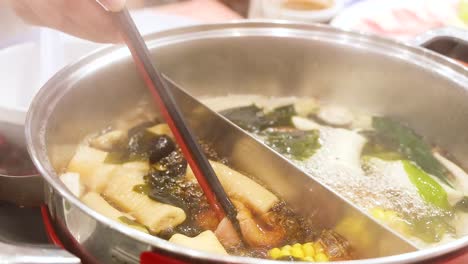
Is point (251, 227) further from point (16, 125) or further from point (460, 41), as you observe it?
point (460, 41)

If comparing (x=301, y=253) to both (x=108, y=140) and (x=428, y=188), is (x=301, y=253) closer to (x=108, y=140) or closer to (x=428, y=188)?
(x=428, y=188)

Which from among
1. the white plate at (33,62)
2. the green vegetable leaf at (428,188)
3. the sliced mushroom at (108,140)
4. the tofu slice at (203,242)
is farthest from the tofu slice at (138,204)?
the green vegetable leaf at (428,188)

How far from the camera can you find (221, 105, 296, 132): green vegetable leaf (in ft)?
6.71

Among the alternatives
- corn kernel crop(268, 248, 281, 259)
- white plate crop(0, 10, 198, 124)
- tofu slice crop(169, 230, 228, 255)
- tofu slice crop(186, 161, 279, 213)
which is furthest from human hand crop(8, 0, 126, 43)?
corn kernel crop(268, 248, 281, 259)

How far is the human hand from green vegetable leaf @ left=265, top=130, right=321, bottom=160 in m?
0.67

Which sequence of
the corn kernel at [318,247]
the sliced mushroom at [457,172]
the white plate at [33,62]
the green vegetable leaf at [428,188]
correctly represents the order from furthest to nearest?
the white plate at [33,62] < the sliced mushroom at [457,172] < the green vegetable leaf at [428,188] < the corn kernel at [318,247]

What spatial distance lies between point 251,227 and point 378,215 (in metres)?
0.41

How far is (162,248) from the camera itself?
41.2 inches

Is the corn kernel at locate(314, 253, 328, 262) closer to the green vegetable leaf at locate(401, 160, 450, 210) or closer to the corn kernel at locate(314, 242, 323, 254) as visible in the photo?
the corn kernel at locate(314, 242, 323, 254)

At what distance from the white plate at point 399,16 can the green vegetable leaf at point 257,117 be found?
87 centimetres

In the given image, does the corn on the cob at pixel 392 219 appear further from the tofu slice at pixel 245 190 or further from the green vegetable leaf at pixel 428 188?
the tofu slice at pixel 245 190

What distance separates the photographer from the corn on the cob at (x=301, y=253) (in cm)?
136

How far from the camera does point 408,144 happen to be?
2020 millimetres

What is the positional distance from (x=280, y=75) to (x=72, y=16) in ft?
2.93
